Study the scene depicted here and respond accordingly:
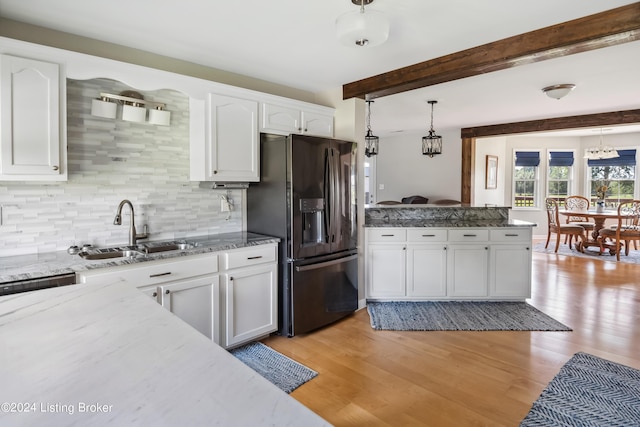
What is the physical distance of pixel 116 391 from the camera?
71 cm

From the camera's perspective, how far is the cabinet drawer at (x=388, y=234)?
153 inches

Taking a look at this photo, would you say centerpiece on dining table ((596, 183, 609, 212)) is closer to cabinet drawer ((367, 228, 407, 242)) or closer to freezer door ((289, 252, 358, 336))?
cabinet drawer ((367, 228, 407, 242))

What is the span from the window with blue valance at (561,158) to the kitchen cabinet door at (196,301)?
336 inches

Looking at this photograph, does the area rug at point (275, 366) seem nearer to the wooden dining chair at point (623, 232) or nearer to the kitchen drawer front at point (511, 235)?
the kitchen drawer front at point (511, 235)

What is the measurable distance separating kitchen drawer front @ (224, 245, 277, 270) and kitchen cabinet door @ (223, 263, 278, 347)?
0.04 m

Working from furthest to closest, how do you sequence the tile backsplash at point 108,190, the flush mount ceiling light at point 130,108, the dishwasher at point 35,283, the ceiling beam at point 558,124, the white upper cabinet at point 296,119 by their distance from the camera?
the ceiling beam at point 558,124 < the white upper cabinet at point 296,119 < the flush mount ceiling light at point 130,108 < the tile backsplash at point 108,190 < the dishwasher at point 35,283

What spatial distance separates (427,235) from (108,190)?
3.02 m

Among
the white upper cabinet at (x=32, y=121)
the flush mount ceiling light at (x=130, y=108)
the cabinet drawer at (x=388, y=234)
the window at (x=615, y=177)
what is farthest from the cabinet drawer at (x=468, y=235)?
the window at (x=615, y=177)

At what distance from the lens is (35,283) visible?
1886mm

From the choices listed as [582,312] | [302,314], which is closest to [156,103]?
[302,314]

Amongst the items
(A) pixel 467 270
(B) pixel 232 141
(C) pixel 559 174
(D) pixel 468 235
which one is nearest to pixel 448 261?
(A) pixel 467 270

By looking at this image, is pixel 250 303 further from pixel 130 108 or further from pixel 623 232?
pixel 623 232

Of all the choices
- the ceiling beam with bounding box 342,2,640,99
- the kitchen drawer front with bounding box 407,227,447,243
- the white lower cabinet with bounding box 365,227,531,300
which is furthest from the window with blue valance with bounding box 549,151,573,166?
the ceiling beam with bounding box 342,2,640,99

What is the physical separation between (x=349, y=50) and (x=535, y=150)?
7.25m
